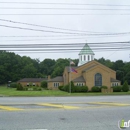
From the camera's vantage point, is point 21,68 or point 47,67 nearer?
point 21,68

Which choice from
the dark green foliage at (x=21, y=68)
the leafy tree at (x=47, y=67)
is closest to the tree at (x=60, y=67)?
the dark green foliage at (x=21, y=68)

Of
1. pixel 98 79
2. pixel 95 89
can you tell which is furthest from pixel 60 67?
pixel 95 89

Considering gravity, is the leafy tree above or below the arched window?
above

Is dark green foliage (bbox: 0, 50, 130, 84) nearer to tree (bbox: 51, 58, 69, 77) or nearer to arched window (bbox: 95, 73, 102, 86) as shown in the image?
tree (bbox: 51, 58, 69, 77)

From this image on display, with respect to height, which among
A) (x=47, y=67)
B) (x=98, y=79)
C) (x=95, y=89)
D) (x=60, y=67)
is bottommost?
(x=95, y=89)

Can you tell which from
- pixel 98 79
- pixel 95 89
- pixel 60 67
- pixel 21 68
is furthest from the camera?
pixel 21 68

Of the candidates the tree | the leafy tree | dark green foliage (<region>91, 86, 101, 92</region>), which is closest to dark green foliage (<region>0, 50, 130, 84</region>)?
the tree

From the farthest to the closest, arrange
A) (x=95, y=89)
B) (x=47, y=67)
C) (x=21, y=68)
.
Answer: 1. (x=47, y=67)
2. (x=21, y=68)
3. (x=95, y=89)

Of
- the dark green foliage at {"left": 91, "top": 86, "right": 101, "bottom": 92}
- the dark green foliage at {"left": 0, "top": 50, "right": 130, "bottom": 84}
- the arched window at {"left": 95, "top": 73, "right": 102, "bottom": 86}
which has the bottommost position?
the dark green foliage at {"left": 91, "top": 86, "right": 101, "bottom": 92}

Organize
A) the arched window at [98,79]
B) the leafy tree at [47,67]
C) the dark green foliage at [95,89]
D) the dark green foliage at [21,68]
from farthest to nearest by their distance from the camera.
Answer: the leafy tree at [47,67] < the dark green foliage at [21,68] < the arched window at [98,79] < the dark green foliage at [95,89]

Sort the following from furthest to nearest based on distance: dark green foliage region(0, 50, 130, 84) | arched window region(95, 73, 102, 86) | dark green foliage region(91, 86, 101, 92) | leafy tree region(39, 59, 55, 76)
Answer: leafy tree region(39, 59, 55, 76) < dark green foliage region(0, 50, 130, 84) < arched window region(95, 73, 102, 86) < dark green foliage region(91, 86, 101, 92)

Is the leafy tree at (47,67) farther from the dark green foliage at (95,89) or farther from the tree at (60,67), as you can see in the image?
the dark green foliage at (95,89)

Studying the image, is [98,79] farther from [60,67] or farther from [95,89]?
[60,67]

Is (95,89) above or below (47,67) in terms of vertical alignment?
below
